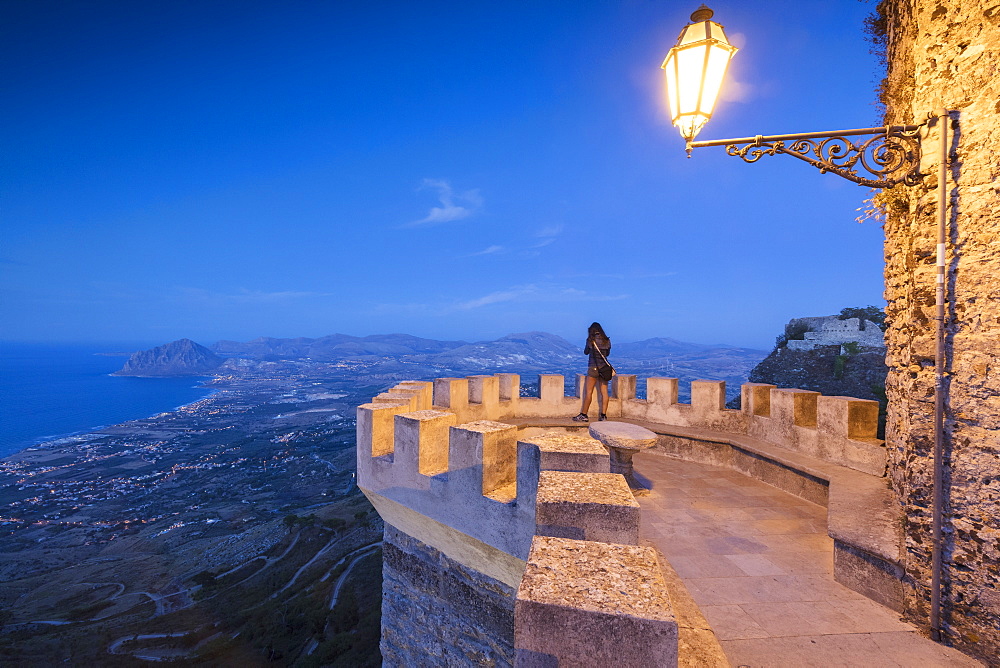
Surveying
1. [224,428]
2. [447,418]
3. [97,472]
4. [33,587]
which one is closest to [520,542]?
[447,418]

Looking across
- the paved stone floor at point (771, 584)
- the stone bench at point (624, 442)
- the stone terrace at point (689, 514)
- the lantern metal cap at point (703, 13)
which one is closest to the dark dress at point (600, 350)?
the stone terrace at point (689, 514)

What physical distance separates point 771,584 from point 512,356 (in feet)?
264

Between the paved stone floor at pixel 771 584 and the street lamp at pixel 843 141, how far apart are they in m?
0.36

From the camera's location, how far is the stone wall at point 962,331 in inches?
89.6

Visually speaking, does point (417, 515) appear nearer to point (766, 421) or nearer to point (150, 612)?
point (766, 421)

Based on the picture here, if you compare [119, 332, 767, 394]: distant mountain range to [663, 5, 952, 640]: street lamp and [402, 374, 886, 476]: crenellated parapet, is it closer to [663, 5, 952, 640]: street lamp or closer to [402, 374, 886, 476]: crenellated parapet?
[402, 374, 886, 476]: crenellated parapet

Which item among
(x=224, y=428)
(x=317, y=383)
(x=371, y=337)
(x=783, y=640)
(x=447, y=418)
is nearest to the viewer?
(x=783, y=640)

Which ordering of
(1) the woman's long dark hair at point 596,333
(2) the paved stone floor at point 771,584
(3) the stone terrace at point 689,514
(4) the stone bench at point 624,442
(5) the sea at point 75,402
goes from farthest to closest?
(5) the sea at point 75,402
(1) the woman's long dark hair at point 596,333
(4) the stone bench at point 624,442
(2) the paved stone floor at point 771,584
(3) the stone terrace at point 689,514

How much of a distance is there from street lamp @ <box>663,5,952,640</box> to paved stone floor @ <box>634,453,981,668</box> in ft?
1.20

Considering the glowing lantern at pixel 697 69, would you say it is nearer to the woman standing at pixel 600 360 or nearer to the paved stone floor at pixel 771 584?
the paved stone floor at pixel 771 584

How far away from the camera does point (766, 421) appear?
19.6 feet

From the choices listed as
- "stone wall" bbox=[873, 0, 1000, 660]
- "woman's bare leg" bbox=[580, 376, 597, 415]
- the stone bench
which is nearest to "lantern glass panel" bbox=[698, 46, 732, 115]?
"stone wall" bbox=[873, 0, 1000, 660]

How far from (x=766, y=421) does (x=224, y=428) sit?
91.2 meters

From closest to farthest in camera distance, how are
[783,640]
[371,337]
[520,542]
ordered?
[783,640]
[520,542]
[371,337]
